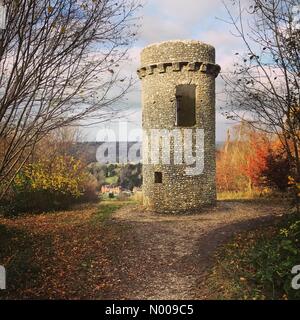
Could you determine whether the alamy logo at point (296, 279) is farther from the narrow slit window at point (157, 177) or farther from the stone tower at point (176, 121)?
the narrow slit window at point (157, 177)

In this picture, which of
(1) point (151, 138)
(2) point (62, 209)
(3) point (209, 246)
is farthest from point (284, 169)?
(2) point (62, 209)

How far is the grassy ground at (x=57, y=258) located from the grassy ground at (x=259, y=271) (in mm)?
2013

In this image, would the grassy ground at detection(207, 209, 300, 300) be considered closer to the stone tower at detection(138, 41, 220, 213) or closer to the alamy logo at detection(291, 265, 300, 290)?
the alamy logo at detection(291, 265, 300, 290)

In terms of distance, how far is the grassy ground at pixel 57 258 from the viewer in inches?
220

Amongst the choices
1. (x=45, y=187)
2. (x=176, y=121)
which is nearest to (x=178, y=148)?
(x=176, y=121)

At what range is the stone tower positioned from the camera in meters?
11.9

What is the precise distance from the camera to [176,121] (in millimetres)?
12148

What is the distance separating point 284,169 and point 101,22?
11784 millimetres

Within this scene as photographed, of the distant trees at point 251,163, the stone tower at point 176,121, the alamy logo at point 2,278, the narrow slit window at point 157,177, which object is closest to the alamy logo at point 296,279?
the alamy logo at point 2,278

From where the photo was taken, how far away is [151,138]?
12391 mm

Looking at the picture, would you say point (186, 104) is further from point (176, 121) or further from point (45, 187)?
point (45, 187)

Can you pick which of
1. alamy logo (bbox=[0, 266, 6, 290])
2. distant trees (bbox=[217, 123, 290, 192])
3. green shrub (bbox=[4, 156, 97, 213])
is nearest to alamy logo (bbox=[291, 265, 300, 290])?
alamy logo (bbox=[0, 266, 6, 290])
